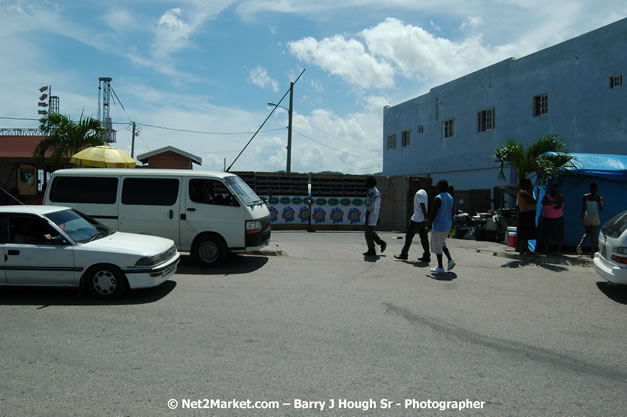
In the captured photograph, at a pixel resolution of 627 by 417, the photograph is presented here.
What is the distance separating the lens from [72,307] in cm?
650

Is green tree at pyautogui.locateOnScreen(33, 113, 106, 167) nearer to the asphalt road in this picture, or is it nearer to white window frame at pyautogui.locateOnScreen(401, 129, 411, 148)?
the asphalt road

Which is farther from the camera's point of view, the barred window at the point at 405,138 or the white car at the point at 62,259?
the barred window at the point at 405,138

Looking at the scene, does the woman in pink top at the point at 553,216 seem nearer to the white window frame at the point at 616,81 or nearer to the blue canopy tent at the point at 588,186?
the blue canopy tent at the point at 588,186

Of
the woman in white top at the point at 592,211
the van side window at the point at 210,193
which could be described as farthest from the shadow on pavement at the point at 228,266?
the woman in white top at the point at 592,211

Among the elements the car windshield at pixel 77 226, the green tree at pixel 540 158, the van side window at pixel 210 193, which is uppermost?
the green tree at pixel 540 158

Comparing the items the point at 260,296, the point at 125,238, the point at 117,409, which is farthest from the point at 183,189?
the point at 117,409

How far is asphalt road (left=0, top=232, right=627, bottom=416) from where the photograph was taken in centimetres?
372

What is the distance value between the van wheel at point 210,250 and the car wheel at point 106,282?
276cm

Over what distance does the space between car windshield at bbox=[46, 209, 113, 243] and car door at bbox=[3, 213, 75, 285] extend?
0.24m

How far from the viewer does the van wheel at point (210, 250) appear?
31.3 ft

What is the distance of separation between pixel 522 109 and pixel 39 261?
2101 centimetres

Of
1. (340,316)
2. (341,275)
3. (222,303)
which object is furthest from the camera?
(341,275)

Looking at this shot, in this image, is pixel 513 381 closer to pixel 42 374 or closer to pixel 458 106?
pixel 42 374

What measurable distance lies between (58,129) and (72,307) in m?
10.2
